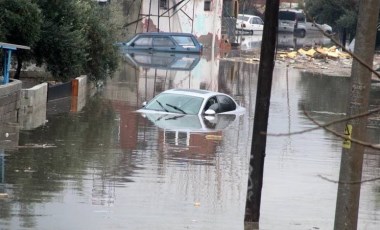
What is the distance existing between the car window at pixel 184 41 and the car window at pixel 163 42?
422mm

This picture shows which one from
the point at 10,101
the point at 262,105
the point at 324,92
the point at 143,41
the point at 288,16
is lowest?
the point at 324,92

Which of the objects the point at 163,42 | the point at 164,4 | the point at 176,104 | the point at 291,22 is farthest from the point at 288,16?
the point at 176,104

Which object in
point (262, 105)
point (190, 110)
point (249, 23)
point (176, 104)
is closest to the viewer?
point (262, 105)

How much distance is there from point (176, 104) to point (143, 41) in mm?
36090

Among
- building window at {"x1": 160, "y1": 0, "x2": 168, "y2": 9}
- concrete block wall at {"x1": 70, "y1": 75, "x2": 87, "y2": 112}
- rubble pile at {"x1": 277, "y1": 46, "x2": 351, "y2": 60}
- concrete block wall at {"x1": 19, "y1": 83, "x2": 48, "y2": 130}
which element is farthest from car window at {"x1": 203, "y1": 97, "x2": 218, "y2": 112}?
building window at {"x1": 160, "y1": 0, "x2": 168, "y2": 9}

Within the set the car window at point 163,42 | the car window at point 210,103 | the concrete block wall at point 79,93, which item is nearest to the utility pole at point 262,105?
the car window at point 210,103

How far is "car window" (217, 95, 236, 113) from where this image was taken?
29.3 m

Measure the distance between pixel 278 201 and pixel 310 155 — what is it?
6.60m

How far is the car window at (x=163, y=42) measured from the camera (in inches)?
2501

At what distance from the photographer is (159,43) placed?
209 feet

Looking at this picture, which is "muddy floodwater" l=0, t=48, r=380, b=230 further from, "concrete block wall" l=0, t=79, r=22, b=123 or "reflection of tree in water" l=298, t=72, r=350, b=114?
"reflection of tree in water" l=298, t=72, r=350, b=114

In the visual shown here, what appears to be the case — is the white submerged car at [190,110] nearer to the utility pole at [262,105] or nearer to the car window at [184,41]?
the utility pole at [262,105]

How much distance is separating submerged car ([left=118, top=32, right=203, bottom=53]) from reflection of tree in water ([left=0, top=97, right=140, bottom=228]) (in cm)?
3712

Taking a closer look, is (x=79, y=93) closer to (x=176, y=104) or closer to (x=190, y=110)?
(x=176, y=104)
